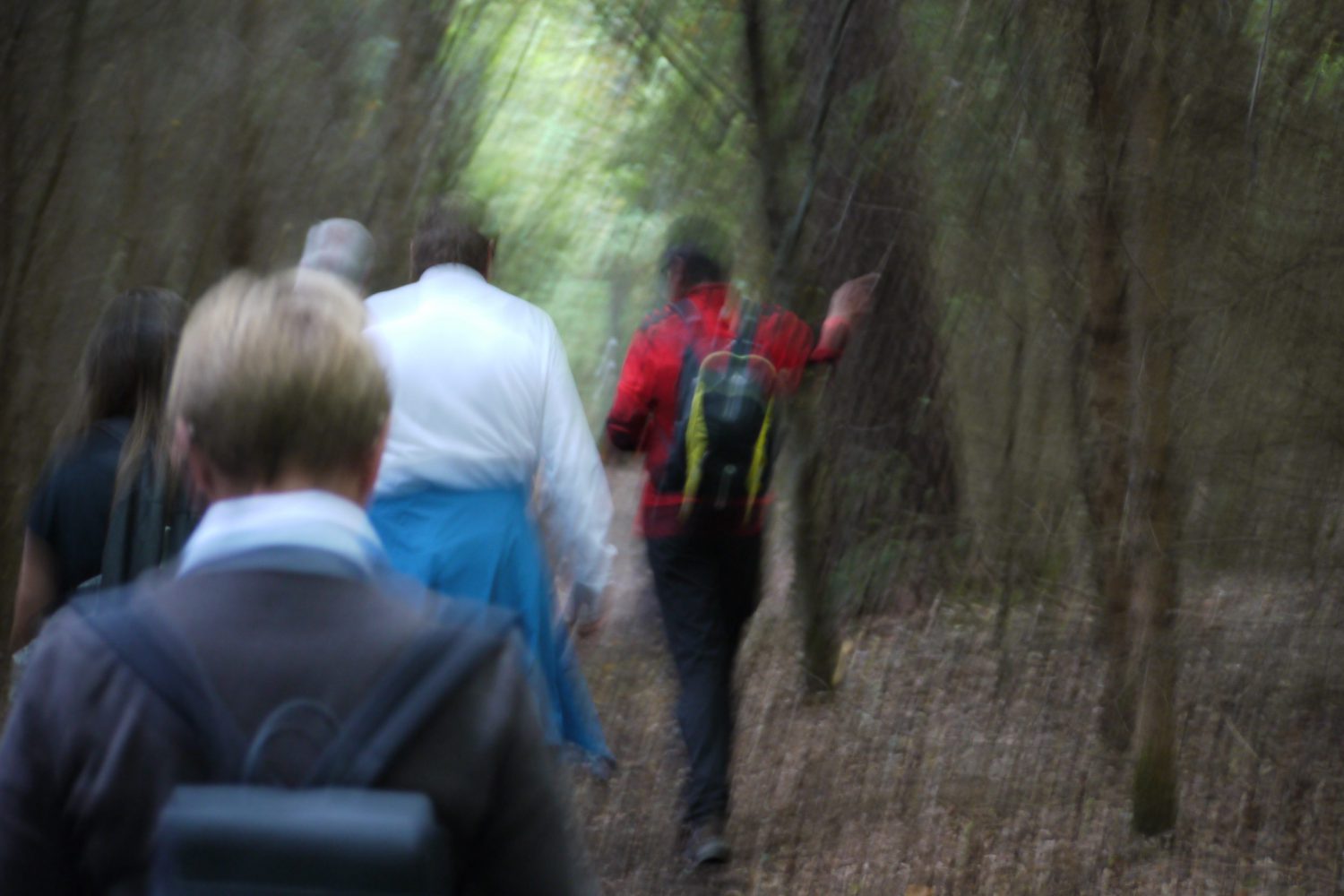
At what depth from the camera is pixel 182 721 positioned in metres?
1.45

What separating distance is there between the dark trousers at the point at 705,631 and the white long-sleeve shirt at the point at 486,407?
3.95 feet

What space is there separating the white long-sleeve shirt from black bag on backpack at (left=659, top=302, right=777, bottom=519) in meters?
1.04

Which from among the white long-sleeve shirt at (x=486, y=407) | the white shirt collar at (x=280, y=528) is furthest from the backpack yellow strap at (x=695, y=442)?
the white shirt collar at (x=280, y=528)

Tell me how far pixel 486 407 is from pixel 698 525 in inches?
59.5

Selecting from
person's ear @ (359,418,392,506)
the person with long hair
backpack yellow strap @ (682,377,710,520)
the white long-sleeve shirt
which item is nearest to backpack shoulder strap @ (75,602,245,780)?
person's ear @ (359,418,392,506)

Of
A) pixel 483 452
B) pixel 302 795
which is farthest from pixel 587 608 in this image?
pixel 302 795

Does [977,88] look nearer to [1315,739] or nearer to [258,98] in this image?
[1315,739]

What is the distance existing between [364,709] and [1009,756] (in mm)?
5015

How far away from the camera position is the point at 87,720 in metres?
1.45

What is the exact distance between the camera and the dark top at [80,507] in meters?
3.71

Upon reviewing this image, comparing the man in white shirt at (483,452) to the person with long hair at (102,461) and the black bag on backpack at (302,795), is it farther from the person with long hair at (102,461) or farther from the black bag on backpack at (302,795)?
the black bag on backpack at (302,795)

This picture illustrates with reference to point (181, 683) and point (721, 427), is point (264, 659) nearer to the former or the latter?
point (181, 683)

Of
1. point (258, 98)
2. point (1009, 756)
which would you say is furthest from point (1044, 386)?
point (258, 98)

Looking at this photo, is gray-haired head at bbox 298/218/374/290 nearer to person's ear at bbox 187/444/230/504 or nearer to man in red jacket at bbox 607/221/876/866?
man in red jacket at bbox 607/221/876/866
